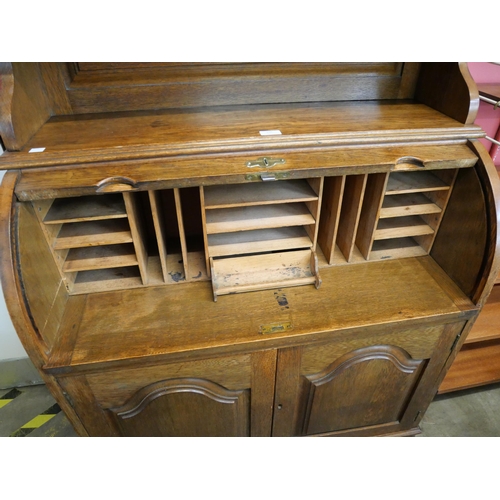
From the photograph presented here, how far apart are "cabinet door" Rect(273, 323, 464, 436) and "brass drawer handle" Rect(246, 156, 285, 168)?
1.90ft

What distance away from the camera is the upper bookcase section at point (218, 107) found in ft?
3.11

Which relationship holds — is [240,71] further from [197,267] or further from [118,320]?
[118,320]

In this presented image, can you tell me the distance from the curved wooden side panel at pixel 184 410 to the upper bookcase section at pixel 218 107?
2.41 ft

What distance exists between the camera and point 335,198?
113cm

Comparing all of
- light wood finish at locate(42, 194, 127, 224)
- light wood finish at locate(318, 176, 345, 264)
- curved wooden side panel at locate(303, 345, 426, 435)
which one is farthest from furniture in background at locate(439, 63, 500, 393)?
light wood finish at locate(42, 194, 127, 224)

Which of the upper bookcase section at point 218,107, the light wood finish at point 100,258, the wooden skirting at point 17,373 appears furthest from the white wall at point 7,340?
the upper bookcase section at point 218,107

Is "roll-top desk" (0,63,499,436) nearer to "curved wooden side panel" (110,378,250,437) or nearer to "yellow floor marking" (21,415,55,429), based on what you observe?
"curved wooden side panel" (110,378,250,437)

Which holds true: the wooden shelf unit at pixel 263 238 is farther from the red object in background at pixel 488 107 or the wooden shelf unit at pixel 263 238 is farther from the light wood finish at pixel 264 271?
the red object in background at pixel 488 107

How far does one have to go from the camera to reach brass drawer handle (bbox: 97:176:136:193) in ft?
2.92

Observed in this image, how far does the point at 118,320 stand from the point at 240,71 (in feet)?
3.02

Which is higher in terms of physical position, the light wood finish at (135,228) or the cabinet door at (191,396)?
the light wood finish at (135,228)

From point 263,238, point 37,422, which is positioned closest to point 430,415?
point 263,238

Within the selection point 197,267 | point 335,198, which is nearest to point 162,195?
point 197,267

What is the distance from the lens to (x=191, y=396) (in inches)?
45.6
